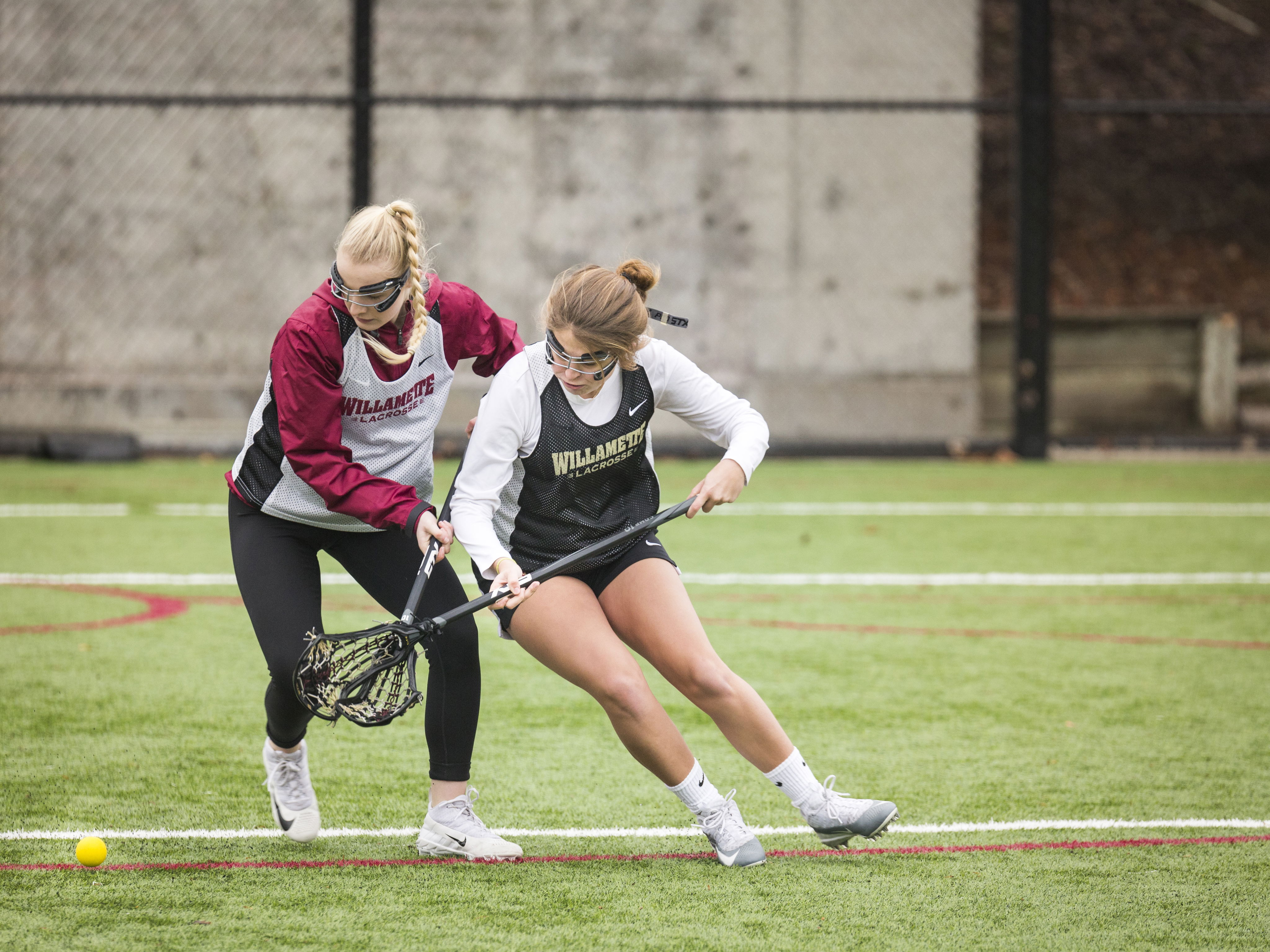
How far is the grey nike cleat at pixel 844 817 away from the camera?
11.0ft

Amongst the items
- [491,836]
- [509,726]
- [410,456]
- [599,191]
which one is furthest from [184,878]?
[599,191]

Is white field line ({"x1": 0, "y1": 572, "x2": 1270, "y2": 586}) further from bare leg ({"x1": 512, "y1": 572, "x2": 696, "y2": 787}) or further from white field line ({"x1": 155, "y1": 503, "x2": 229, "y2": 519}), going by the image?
bare leg ({"x1": 512, "y1": 572, "x2": 696, "y2": 787})

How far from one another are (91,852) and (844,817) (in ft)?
5.78

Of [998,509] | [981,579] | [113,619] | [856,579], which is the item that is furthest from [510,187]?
[113,619]

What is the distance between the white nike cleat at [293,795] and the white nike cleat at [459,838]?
0.96ft

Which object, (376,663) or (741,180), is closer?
(376,663)

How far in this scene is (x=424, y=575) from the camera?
10.9 feet

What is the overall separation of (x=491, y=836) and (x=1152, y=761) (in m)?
2.07

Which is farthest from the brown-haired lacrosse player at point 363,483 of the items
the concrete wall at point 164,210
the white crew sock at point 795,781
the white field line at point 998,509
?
the concrete wall at point 164,210

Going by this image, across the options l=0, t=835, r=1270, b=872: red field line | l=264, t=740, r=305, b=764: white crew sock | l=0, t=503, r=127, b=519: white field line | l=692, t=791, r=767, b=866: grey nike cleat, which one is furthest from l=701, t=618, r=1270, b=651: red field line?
l=0, t=503, r=127, b=519: white field line

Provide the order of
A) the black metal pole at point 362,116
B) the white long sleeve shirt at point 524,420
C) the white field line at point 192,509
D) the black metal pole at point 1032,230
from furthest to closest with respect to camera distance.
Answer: the black metal pole at point 1032,230 → the black metal pole at point 362,116 → the white field line at point 192,509 → the white long sleeve shirt at point 524,420

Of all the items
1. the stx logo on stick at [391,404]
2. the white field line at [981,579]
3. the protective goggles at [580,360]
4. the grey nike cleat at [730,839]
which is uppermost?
the protective goggles at [580,360]

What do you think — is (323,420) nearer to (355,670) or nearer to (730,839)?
(355,670)

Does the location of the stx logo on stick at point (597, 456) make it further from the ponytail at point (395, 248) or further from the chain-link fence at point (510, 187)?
the chain-link fence at point (510, 187)
